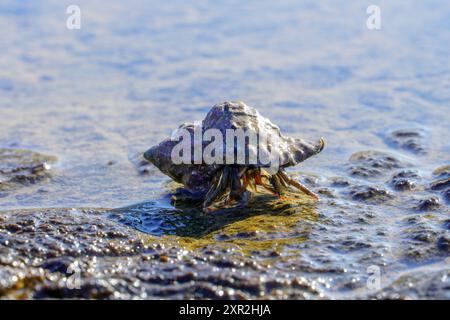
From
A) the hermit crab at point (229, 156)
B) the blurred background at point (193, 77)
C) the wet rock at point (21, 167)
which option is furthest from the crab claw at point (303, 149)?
the wet rock at point (21, 167)

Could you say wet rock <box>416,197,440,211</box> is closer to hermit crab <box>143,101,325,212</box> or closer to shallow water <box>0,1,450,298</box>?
shallow water <box>0,1,450,298</box>

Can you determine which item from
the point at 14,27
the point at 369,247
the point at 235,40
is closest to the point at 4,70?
the point at 14,27

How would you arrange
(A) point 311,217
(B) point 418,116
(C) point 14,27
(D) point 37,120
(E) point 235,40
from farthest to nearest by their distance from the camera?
(C) point 14,27 → (E) point 235,40 → (D) point 37,120 → (B) point 418,116 → (A) point 311,217

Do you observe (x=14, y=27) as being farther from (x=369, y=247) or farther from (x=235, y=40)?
(x=369, y=247)

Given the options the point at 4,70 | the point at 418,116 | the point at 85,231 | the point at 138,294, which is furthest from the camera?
the point at 4,70

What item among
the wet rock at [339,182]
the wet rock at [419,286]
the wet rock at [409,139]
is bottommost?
the wet rock at [419,286]

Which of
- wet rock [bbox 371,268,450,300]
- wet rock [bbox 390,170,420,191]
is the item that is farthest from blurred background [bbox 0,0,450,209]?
wet rock [bbox 371,268,450,300]

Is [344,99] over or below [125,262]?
over

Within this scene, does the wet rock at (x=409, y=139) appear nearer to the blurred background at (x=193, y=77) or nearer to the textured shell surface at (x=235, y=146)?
the blurred background at (x=193, y=77)
